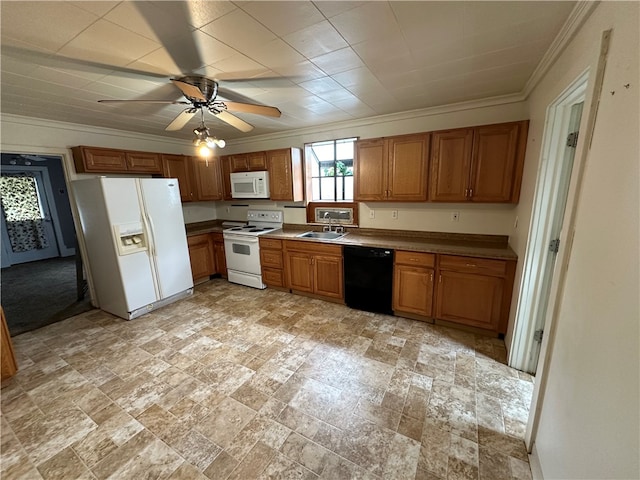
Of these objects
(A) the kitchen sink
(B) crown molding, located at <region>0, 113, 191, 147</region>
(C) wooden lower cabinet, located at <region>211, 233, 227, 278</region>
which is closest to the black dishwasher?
(A) the kitchen sink

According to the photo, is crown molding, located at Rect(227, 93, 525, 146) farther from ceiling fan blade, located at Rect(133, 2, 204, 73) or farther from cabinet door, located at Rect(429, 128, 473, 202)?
ceiling fan blade, located at Rect(133, 2, 204, 73)

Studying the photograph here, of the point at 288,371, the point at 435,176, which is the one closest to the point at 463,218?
the point at 435,176

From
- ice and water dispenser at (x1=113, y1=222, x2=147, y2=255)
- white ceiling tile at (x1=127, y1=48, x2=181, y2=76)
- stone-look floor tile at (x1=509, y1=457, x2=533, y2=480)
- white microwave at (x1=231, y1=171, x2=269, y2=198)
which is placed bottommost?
stone-look floor tile at (x1=509, y1=457, x2=533, y2=480)

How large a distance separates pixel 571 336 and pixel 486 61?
1.89 metres

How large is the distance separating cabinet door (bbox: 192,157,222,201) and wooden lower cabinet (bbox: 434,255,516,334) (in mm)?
3862

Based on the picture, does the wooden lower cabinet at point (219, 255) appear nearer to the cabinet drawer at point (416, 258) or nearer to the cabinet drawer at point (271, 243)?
the cabinet drawer at point (271, 243)

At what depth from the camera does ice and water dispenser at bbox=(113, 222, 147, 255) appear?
305cm

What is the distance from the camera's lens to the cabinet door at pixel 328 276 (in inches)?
133

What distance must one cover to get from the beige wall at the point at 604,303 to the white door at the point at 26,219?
940 centimetres

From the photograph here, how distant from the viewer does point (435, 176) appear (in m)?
2.85

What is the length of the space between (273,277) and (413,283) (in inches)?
82.5

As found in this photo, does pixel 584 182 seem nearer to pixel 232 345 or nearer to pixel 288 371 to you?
pixel 288 371

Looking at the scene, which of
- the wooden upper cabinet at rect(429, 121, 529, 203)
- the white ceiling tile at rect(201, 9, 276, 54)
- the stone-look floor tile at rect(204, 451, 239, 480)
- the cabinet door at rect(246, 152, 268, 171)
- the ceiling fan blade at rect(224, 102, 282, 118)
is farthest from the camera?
the cabinet door at rect(246, 152, 268, 171)

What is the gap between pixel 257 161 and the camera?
160 inches
